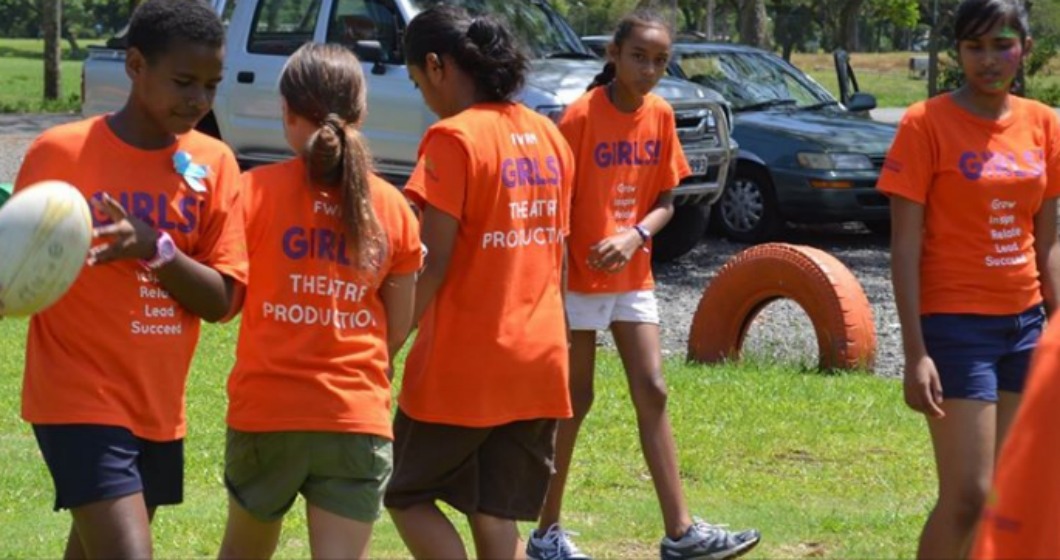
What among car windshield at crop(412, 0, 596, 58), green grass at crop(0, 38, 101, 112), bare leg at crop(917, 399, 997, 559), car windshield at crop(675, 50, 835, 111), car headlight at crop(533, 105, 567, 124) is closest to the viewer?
bare leg at crop(917, 399, 997, 559)

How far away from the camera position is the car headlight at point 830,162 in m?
15.3

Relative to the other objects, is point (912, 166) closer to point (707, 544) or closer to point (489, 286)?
point (489, 286)

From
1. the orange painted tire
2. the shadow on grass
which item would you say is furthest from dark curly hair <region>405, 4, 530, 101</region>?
the shadow on grass

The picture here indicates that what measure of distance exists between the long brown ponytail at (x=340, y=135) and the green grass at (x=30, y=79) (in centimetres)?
2892

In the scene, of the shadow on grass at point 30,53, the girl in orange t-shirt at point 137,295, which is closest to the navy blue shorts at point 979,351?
the girl in orange t-shirt at point 137,295

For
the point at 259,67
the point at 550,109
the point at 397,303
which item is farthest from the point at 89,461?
the point at 259,67

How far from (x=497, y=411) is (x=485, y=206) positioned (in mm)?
566

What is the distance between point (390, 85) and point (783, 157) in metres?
3.60

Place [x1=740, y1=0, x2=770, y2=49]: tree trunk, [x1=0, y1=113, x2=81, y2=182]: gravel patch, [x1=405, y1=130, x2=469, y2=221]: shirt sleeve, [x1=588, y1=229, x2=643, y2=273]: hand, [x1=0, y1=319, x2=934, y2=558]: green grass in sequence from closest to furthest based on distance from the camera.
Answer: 1. [x1=405, y1=130, x2=469, y2=221]: shirt sleeve
2. [x1=588, y1=229, x2=643, y2=273]: hand
3. [x1=0, y1=319, x2=934, y2=558]: green grass
4. [x1=0, y1=113, x2=81, y2=182]: gravel patch
5. [x1=740, y1=0, x2=770, y2=49]: tree trunk

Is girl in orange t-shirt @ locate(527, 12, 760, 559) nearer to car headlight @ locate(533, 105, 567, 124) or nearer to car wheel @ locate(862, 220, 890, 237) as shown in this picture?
car headlight @ locate(533, 105, 567, 124)

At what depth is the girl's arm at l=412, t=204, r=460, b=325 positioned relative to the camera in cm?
488

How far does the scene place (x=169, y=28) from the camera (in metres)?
4.34

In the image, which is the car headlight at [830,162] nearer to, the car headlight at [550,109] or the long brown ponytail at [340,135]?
the car headlight at [550,109]

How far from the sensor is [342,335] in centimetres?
451
